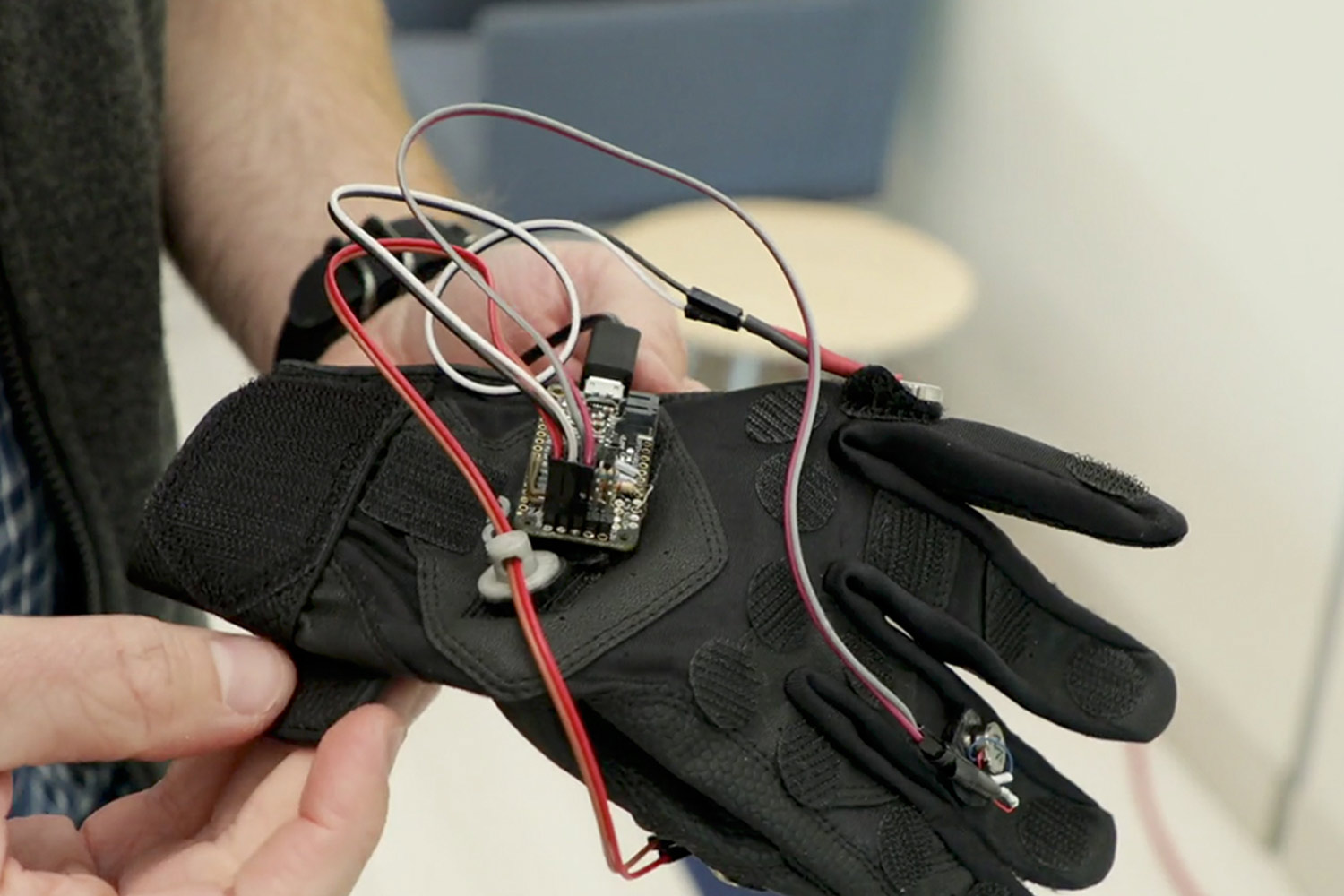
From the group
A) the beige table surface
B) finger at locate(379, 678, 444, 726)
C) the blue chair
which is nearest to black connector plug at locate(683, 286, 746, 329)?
finger at locate(379, 678, 444, 726)

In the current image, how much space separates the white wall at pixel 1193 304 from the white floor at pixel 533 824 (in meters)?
0.07

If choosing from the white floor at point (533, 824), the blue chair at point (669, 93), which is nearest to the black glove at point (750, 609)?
the white floor at point (533, 824)

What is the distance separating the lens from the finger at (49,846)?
61cm

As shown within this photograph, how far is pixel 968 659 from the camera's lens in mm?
627

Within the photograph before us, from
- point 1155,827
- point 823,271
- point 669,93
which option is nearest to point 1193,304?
point 823,271

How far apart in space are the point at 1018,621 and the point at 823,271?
131cm

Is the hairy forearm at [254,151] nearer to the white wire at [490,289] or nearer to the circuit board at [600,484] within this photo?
the white wire at [490,289]

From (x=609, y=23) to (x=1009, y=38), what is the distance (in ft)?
2.18

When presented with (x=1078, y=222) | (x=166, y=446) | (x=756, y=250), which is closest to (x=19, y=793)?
(x=166, y=446)

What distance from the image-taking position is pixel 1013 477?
24.5 inches

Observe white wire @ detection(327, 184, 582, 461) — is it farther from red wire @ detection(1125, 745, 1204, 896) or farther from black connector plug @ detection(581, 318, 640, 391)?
red wire @ detection(1125, 745, 1204, 896)

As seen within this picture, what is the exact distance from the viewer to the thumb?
54cm

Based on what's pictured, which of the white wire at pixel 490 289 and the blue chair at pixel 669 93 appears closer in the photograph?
the white wire at pixel 490 289

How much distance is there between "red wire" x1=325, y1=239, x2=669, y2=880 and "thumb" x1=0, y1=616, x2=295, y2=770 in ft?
0.44
